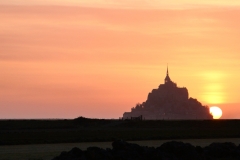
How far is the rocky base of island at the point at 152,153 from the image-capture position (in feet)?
101

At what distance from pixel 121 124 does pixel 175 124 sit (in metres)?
7.66

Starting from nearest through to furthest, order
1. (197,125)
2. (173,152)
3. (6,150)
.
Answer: (173,152) < (6,150) < (197,125)

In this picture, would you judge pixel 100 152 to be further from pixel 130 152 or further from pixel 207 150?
pixel 207 150

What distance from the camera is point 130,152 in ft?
104

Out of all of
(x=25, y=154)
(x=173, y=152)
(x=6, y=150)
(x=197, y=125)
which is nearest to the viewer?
(x=173, y=152)

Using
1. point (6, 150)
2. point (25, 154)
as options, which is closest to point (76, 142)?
point (6, 150)

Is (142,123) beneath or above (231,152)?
above

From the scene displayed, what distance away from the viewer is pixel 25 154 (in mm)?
36969

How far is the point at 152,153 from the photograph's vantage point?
104 ft

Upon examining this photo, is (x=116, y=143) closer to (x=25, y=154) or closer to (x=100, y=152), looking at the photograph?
(x=100, y=152)

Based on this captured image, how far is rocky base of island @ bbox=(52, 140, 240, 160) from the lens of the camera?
30781 millimetres

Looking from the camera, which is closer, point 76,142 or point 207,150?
point 207,150

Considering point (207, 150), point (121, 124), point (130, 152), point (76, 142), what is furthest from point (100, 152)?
point (121, 124)

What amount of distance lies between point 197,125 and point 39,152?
4675cm
